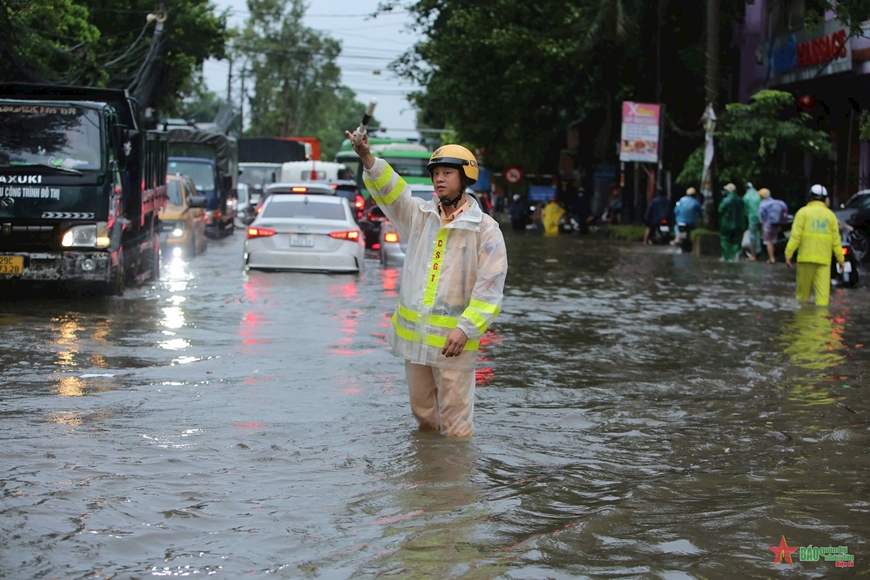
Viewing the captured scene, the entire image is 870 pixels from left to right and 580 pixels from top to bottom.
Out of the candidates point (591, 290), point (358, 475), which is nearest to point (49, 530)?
point (358, 475)

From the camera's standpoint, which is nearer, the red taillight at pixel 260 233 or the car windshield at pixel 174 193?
the red taillight at pixel 260 233

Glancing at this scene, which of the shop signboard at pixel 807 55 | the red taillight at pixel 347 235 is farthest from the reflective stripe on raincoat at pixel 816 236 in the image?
the shop signboard at pixel 807 55

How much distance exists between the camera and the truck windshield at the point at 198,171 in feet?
106

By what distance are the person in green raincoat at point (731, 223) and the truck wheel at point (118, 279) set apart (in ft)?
47.9

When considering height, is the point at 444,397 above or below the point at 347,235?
below

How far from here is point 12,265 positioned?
13914 mm

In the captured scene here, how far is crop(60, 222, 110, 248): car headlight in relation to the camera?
14086mm

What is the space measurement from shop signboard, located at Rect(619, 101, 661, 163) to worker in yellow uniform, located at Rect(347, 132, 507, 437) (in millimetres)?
28743

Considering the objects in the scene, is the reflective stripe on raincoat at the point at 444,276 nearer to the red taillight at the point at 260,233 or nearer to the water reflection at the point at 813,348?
the water reflection at the point at 813,348

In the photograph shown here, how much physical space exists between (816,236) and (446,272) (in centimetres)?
1094

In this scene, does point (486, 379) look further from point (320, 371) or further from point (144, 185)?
point (144, 185)

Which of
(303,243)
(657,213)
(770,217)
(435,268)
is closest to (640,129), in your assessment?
(657,213)

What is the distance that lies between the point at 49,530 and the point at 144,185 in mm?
12356

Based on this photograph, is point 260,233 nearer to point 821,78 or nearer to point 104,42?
point 821,78
